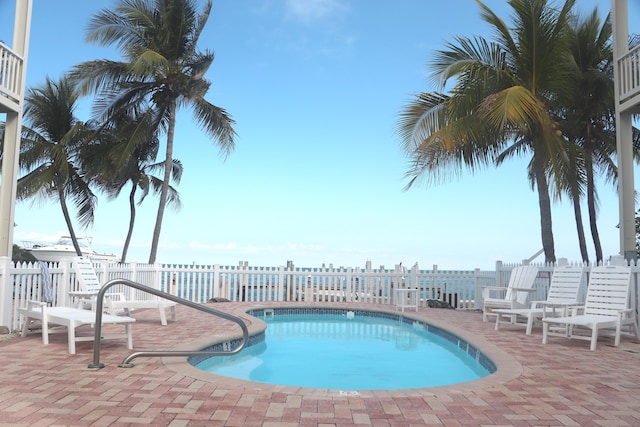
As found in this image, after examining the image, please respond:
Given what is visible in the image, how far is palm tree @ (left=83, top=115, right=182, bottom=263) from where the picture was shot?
16.7 metres

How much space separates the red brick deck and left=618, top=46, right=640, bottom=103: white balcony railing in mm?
5637

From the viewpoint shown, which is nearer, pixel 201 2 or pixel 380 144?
pixel 201 2

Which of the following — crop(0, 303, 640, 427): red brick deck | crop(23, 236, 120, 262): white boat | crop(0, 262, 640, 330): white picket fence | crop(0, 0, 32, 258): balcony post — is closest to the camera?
crop(0, 303, 640, 427): red brick deck

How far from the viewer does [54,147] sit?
18.0 metres

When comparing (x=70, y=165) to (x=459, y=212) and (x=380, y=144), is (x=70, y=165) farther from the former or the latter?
(x=459, y=212)

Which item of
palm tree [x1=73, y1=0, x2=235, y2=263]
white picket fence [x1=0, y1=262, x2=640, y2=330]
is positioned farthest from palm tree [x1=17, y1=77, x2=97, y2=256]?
white picket fence [x1=0, y1=262, x2=640, y2=330]

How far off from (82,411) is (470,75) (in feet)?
37.7

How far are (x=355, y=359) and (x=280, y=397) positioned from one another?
3.36 meters

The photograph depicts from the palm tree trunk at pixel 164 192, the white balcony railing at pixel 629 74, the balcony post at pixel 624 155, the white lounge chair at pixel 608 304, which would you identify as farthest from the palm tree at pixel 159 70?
the white lounge chair at pixel 608 304

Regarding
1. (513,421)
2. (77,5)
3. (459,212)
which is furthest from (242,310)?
(459,212)

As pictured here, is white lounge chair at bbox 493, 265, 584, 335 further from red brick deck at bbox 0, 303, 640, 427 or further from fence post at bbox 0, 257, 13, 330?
fence post at bbox 0, 257, 13, 330

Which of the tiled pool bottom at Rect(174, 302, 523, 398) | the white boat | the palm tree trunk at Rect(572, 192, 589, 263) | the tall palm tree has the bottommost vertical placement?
the tiled pool bottom at Rect(174, 302, 523, 398)

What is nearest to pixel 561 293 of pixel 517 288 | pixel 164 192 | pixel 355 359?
pixel 517 288

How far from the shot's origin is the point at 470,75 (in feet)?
40.8
